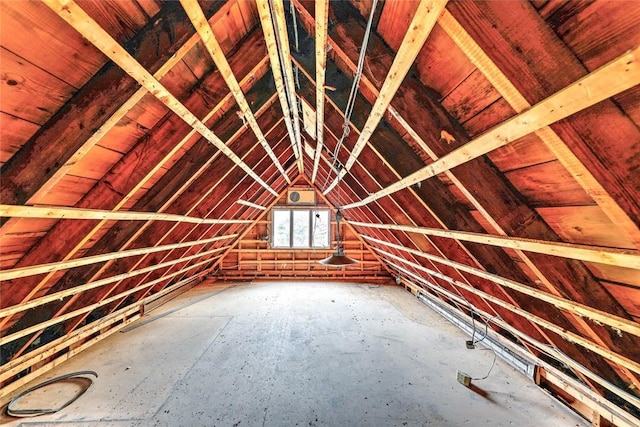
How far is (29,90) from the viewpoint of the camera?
44.6 inches

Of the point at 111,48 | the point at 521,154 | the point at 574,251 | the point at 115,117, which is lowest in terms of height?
the point at 574,251

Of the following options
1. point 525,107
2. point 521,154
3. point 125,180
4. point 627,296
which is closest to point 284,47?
point 525,107

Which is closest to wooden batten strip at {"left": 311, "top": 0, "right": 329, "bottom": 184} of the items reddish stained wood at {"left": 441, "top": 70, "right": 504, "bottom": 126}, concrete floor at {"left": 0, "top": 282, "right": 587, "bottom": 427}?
reddish stained wood at {"left": 441, "top": 70, "right": 504, "bottom": 126}

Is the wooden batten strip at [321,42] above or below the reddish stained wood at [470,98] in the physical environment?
above

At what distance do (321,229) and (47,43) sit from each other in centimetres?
764

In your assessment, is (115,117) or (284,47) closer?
(115,117)

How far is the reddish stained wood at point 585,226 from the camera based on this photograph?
1118 millimetres

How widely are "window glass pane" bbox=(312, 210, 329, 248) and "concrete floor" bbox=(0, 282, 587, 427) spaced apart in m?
3.21

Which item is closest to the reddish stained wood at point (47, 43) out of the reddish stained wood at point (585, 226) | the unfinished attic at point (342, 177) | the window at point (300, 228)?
the unfinished attic at point (342, 177)

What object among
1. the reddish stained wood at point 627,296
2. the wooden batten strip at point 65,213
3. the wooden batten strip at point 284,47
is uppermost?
the wooden batten strip at point 284,47

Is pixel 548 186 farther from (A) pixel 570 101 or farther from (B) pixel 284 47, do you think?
(B) pixel 284 47

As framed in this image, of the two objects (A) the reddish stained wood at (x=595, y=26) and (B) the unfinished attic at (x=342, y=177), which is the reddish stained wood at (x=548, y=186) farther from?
(A) the reddish stained wood at (x=595, y=26)

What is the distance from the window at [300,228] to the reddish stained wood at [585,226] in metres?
7.16

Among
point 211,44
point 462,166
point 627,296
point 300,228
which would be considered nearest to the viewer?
point 211,44
